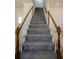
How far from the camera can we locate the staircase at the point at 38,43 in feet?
15.5

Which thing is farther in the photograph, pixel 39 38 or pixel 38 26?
pixel 38 26

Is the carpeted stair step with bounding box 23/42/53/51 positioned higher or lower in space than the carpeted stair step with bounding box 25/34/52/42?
lower

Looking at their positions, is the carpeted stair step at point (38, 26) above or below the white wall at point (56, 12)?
below

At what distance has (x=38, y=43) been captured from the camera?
5.67 m

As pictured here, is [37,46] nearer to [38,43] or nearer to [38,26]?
[38,43]

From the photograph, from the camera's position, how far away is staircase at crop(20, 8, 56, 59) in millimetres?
4727

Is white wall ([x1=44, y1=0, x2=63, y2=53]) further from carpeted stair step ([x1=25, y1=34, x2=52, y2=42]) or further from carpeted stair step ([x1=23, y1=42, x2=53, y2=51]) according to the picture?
carpeted stair step ([x1=23, y1=42, x2=53, y2=51])

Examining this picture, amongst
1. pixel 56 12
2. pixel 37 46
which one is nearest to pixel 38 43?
pixel 37 46

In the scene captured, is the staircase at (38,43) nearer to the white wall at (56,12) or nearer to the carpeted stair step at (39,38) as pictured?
the carpeted stair step at (39,38)

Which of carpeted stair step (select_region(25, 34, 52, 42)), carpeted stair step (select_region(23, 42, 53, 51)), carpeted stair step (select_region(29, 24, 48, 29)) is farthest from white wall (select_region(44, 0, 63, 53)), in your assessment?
carpeted stair step (select_region(29, 24, 48, 29))

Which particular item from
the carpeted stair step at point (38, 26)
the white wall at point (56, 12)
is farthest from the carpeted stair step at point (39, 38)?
the carpeted stair step at point (38, 26)

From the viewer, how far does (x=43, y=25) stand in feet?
23.5

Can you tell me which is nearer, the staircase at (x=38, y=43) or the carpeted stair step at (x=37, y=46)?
the staircase at (x=38, y=43)
